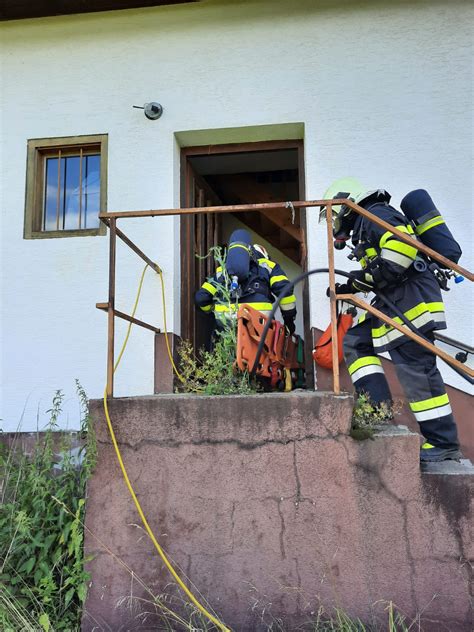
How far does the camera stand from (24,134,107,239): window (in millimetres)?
4945

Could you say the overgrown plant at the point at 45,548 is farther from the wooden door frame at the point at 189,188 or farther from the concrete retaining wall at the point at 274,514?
the wooden door frame at the point at 189,188

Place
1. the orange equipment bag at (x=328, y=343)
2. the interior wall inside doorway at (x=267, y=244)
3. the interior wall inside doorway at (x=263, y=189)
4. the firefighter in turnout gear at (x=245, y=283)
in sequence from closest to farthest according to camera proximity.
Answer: the orange equipment bag at (x=328, y=343), the firefighter in turnout gear at (x=245, y=283), the interior wall inside doorway at (x=263, y=189), the interior wall inside doorway at (x=267, y=244)

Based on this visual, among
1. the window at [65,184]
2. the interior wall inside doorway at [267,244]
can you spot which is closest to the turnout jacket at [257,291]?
the window at [65,184]

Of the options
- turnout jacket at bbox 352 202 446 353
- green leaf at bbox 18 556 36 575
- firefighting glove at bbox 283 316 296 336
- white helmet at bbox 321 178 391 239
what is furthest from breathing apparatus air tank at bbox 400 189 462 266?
green leaf at bbox 18 556 36 575

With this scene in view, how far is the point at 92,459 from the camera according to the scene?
9.75 feet

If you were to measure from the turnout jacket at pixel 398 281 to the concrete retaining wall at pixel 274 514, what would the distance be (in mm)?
644

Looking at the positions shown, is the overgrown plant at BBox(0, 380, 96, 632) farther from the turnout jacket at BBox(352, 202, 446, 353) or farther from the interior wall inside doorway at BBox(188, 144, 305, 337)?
the interior wall inside doorway at BBox(188, 144, 305, 337)

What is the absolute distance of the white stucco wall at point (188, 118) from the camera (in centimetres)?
458

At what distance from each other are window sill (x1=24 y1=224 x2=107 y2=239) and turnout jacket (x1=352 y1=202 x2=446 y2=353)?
2.48 meters

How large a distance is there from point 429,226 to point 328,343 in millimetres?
1242

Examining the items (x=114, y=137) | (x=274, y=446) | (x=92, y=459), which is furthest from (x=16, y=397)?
(x=274, y=446)

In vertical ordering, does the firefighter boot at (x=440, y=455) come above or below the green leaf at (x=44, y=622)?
above

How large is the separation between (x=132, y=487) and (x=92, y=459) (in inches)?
10.6

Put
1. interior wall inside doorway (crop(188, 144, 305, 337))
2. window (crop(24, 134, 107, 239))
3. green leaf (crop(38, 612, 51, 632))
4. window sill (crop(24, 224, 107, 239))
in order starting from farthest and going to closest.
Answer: interior wall inside doorway (crop(188, 144, 305, 337)) < window (crop(24, 134, 107, 239)) < window sill (crop(24, 224, 107, 239)) < green leaf (crop(38, 612, 51, 632))
